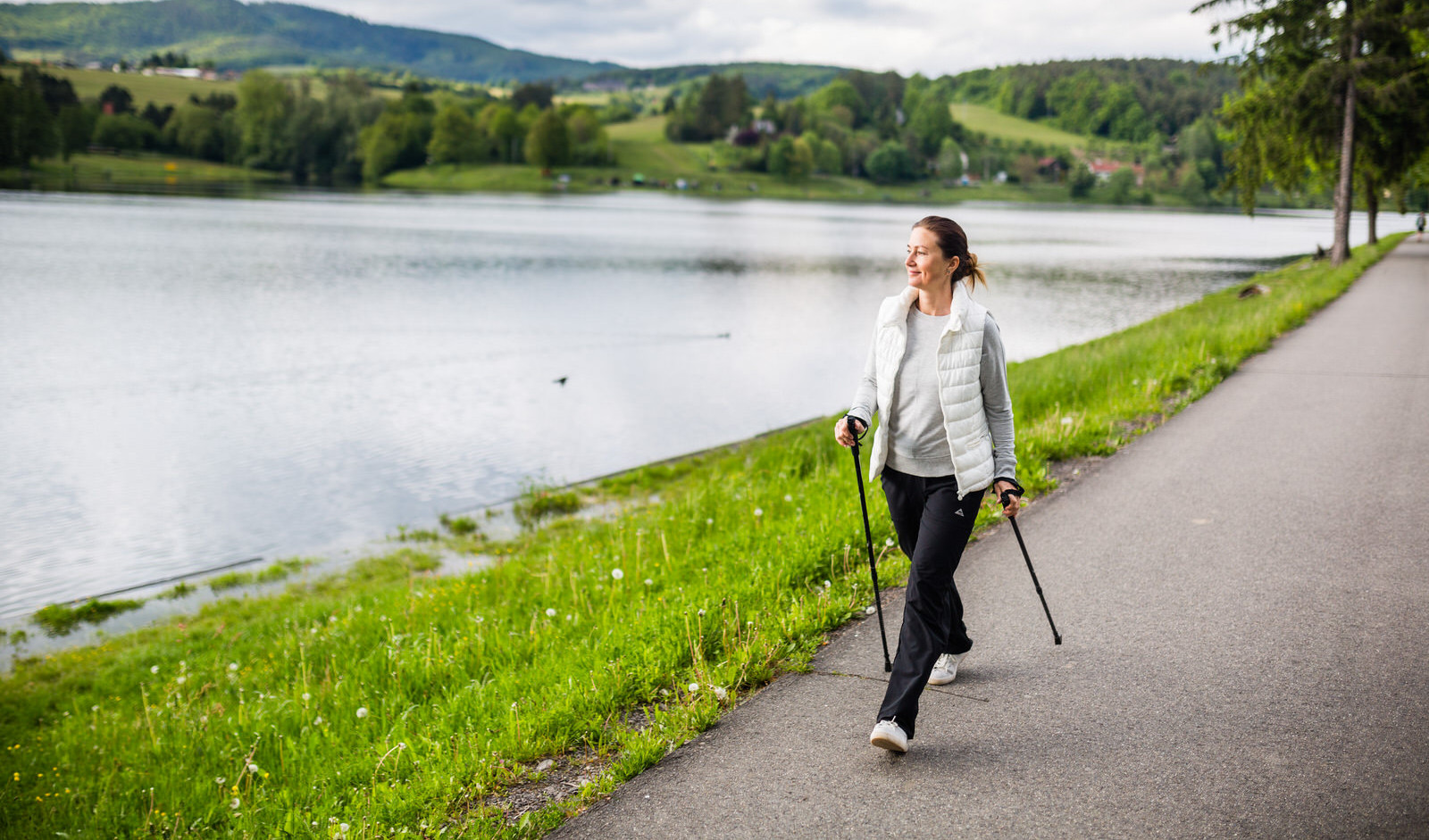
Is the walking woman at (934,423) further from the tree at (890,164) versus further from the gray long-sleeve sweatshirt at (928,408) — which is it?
the tree at (890,164)

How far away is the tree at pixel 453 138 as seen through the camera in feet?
478

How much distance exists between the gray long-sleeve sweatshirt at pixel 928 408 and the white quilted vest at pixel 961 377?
0.14 feet

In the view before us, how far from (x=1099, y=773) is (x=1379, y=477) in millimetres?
6062

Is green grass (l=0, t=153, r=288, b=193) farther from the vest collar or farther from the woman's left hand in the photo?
the woman's left hand

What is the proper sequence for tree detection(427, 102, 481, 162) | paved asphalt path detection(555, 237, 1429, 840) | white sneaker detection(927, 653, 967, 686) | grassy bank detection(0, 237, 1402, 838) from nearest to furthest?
paved asphalt path detection(555, 237, 1429, 840) → grassy bank detection(0, 237, 1402, 838) → white sneaker detection(927, 653, 967, 686) → tree detection(427, 102, 481, 162)

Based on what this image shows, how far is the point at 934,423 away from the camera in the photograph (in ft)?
14.1

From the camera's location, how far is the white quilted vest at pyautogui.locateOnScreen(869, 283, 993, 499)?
4180 mm

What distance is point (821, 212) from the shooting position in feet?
373

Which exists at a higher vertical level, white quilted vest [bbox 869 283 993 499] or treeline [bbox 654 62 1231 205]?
treeline [bbox 654 62 1231 205]

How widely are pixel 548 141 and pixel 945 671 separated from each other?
150 meters

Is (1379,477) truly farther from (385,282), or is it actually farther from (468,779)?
(385,282)

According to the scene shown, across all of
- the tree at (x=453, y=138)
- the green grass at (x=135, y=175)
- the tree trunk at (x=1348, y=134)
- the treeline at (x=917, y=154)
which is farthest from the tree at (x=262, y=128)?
the tree trunk at (x=1348, y=134)

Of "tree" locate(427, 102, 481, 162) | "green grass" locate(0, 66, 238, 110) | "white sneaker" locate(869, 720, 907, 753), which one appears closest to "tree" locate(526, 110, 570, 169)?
"tree" locate(427, 102, 481, 162)

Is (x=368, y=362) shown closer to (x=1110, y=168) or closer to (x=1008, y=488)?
(x=1008, y=488)
